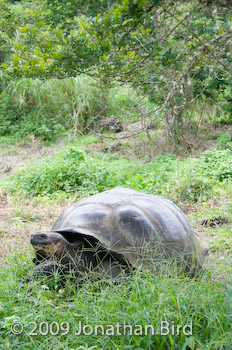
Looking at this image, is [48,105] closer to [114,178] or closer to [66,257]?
[114,178]

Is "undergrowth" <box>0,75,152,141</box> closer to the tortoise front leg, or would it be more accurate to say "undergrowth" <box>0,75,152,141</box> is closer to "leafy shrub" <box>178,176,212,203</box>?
"leafy shrub" <box>178,176,212,203</box>

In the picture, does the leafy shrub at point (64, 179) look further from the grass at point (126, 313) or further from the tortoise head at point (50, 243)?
the grass at point (126, 313)

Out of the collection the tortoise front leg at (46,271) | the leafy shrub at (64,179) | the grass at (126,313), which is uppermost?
the grass at (126,313)

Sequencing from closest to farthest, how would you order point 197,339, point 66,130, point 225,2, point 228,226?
point 197,339
point 225,2
point 228,226
point 66,130

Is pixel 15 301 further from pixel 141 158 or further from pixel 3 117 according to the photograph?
pixel 3 117

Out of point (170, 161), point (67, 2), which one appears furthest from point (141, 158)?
point (67, 2)

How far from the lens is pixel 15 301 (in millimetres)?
2223

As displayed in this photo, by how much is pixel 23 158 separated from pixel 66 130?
205cm

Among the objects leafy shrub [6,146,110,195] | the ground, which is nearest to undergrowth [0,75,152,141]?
the ground

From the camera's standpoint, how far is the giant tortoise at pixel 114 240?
7.91ft

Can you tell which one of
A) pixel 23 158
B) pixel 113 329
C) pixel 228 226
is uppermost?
pixel 113 329

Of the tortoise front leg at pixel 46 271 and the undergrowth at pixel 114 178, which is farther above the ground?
the tortoise front leg at pixel 46 271

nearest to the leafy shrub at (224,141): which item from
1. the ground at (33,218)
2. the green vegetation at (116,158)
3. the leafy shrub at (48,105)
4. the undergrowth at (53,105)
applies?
the green vegetation at (116,158)

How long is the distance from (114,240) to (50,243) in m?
0.38
